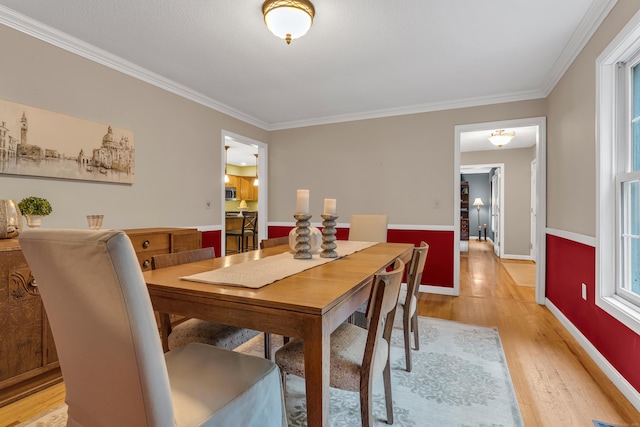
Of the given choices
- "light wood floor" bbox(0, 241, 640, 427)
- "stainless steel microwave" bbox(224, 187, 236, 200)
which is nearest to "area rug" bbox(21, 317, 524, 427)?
"light wood floor" bbox(0, 241, 640, 427)

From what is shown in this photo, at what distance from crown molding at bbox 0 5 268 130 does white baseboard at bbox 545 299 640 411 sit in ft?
13.5

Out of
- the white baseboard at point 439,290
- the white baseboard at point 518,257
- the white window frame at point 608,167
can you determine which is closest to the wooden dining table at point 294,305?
the white window frame at point 608,167

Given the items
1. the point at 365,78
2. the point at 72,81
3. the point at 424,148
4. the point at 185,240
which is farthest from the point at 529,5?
the point at 72,81

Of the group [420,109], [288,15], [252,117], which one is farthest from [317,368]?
[252,117]

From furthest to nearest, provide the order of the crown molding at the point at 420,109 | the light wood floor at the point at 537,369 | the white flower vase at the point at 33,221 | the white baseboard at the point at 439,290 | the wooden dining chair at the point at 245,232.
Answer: the wooden dining chair at the point at 245,232 < the white baseboard at the point at 439,290 < the crown molding at the point at 420,109 < the white flower vase at the point at 33,221 < the light wood floor at the point at 537,369

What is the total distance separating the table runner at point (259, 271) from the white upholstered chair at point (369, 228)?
54.3 inches

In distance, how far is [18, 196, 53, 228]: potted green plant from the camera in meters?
2.00

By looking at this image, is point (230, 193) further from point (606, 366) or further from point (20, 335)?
point (606, 366)

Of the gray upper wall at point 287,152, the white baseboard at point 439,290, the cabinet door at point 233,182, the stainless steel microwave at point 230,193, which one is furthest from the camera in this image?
the cabinet door at point 233,182

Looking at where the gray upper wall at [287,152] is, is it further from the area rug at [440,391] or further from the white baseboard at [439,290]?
the area rug at [440,391]

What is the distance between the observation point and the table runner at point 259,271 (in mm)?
1224

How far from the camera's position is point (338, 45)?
248cm

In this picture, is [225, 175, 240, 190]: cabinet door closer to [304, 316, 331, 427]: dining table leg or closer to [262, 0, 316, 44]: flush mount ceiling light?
[262, 0, 316, 44]: flush mount ceiling light

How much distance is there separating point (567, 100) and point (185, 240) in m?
3.56
